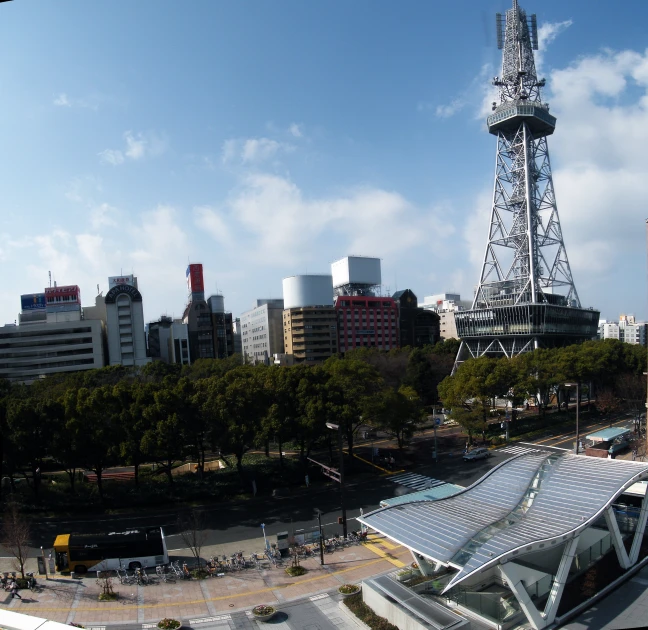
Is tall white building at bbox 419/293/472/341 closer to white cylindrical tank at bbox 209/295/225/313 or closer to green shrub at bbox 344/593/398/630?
white cylindrical tank at bbox 209/295/225/313

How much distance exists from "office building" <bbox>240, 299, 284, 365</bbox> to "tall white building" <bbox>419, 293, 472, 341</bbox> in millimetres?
44709

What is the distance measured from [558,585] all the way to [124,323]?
281ft

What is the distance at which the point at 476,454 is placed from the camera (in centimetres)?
4381

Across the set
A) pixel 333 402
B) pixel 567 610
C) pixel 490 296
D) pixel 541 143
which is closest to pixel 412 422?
pixel 333 402

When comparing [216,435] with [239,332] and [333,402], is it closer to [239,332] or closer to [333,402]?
[333,402]

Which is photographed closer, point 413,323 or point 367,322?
point 367,322

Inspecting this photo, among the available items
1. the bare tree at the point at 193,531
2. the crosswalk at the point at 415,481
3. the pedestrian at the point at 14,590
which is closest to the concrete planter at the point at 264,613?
the bare tree at the point at 193,531

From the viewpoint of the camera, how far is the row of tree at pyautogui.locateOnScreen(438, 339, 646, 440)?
5012 cm

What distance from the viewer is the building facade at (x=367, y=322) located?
112125mm

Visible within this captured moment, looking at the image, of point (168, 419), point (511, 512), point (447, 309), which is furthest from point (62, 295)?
point (447, 309)

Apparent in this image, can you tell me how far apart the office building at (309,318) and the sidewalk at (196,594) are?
274ft

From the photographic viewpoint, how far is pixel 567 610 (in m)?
18.4

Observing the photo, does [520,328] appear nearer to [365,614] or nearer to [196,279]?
[196,279]

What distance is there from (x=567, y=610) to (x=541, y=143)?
99.3 m
